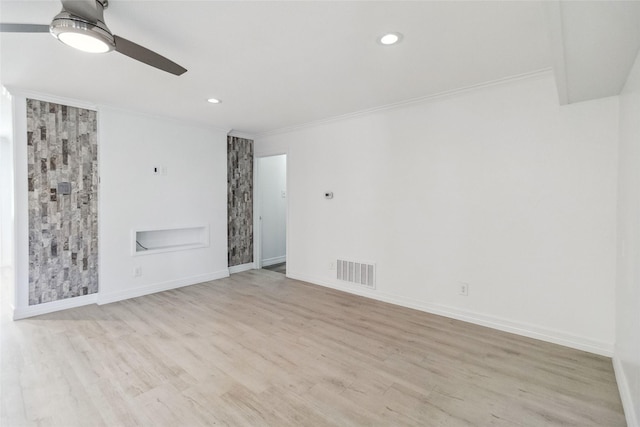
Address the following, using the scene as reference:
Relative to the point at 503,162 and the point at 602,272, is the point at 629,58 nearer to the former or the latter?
the point at 503,162

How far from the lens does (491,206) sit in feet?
9.95

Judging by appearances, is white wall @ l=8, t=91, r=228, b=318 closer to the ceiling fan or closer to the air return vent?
the air return vent

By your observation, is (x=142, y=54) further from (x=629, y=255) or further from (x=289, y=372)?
(x=629, y=255)

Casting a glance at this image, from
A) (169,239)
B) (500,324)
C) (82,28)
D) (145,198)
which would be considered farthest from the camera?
(169,239)

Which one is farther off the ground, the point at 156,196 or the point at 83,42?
the point at 83,42

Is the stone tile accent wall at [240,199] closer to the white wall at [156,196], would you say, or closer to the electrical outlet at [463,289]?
the white wall at [156,196]

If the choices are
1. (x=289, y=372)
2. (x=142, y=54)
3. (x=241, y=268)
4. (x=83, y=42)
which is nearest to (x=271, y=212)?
(x=241, y=268)

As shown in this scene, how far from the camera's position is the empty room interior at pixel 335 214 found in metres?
1.86

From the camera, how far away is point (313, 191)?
184 inches

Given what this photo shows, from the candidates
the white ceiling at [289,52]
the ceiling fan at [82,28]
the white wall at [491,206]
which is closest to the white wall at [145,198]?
the white ceiling at [289,52]

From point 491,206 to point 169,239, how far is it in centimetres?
442

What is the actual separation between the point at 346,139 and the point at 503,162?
1.99 meters

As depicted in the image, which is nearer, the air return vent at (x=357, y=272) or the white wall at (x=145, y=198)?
the white wall at (x=145, y=198)

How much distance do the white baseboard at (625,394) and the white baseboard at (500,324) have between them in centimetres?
25
